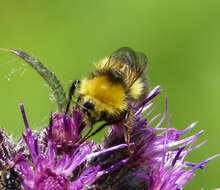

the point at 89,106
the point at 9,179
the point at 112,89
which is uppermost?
the point at 112,89

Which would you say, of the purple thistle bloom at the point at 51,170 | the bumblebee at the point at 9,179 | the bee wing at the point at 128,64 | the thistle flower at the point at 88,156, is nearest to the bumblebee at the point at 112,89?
the bee wing at the point at 128,64

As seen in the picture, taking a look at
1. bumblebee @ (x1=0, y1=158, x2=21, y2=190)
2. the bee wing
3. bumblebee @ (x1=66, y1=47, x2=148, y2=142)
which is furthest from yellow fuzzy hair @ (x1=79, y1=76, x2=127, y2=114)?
bumblebee @ (x1=0, y1=158, x2=21, y2=190)

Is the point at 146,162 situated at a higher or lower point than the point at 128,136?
lower

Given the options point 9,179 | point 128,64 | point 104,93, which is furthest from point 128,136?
point 9,179

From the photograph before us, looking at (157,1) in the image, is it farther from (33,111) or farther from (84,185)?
(84,185)

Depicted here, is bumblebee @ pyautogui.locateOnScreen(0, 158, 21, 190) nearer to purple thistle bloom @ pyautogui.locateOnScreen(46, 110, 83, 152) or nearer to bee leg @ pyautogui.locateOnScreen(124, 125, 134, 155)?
purple thistle bloom @ pyautogui.locateOnScreen(46, 110, 83, 152)

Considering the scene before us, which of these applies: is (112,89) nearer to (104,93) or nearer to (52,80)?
(104,93)
